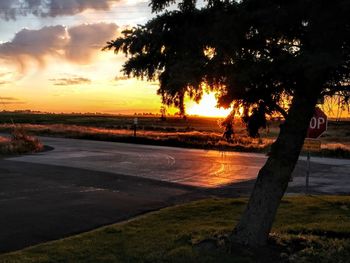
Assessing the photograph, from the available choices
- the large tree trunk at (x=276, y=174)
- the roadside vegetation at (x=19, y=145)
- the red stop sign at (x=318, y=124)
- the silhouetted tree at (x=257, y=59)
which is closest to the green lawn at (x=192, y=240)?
the large tree trunk at (x=276, y=174)

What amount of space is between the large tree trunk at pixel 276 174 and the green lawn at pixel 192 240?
1.07 ft

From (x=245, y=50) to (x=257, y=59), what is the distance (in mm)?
210

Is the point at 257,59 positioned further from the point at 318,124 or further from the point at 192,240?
the point at 318,124

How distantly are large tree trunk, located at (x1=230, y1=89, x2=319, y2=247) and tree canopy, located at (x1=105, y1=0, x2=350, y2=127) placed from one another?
0.28m

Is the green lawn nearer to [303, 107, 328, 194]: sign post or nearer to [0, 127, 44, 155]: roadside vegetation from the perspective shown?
[303, 107, 328, 194]: sign post

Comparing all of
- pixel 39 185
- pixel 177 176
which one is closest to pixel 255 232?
pixel 39 185

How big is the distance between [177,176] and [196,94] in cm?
1324

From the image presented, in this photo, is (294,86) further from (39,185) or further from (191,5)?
(39,185)

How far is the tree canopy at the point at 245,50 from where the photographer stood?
5688 mm

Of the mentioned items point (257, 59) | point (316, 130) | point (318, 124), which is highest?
point (257, 59)

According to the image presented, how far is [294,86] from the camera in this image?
745cm

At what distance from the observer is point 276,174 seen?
7.88m

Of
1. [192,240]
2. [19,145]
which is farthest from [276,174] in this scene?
[19,145]

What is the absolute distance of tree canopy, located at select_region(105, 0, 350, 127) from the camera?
569 cm
